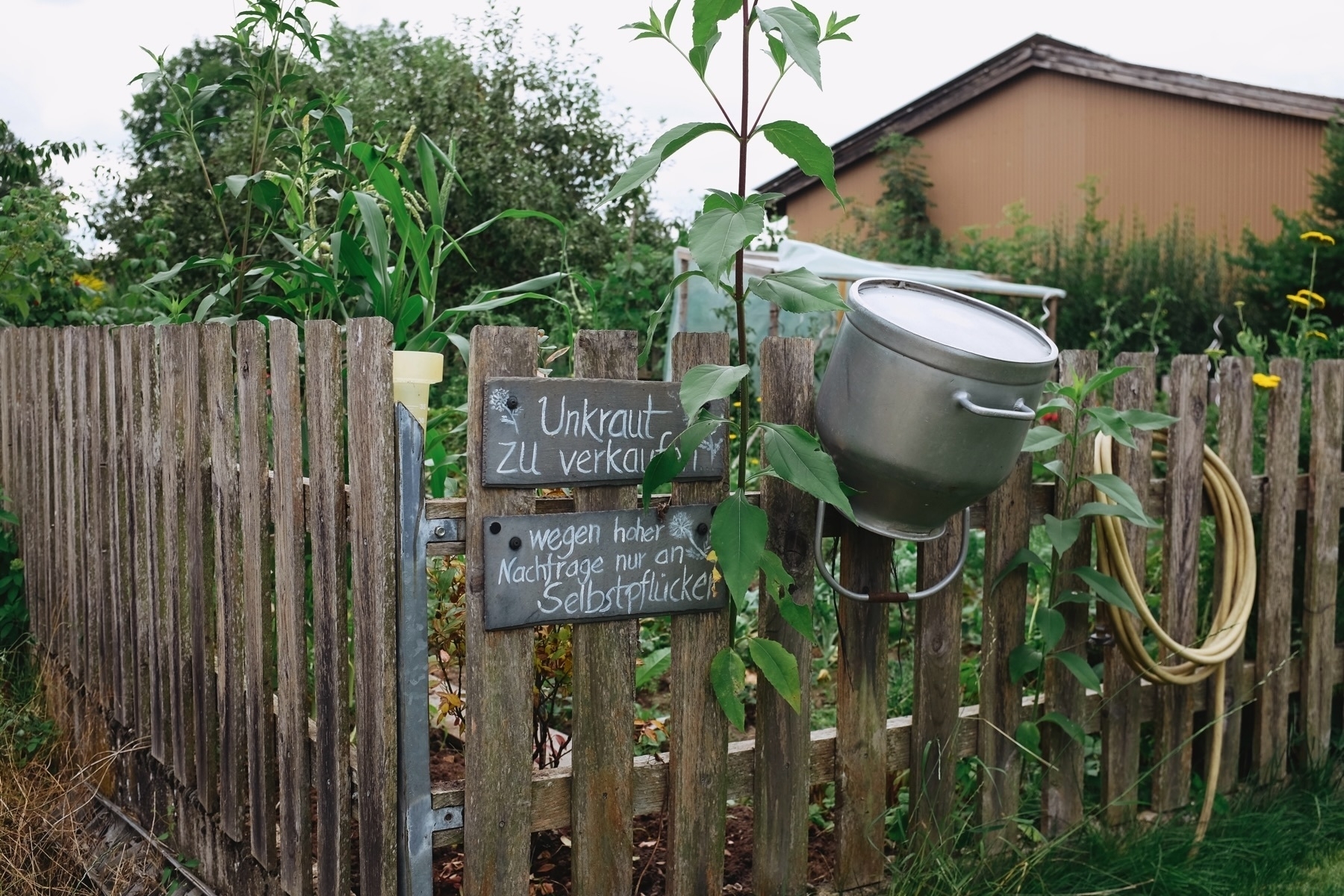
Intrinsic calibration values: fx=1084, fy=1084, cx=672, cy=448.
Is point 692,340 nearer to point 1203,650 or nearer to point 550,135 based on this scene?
point 1203,650

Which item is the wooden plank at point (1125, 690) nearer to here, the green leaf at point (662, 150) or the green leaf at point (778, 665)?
the green leaf at point (778, 665)

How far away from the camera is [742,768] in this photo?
2.25 metres

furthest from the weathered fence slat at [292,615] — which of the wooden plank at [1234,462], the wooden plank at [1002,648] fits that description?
the wooden plank at [1234,462]

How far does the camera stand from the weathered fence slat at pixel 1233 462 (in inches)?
115

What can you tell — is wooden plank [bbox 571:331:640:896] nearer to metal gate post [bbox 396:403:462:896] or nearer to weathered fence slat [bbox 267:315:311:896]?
metal gate post [bbox 396:403:462:896]

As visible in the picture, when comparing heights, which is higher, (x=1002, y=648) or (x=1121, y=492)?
(x=1121, y=492)

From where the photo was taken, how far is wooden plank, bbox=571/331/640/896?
1.99 metres

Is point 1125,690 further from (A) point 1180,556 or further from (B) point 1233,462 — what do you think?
(B) point 1233,462

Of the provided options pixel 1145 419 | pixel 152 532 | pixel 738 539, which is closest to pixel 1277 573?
pixel 1145 419

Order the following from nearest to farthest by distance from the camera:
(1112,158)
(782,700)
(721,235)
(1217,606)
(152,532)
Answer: (721,235) → (782,700) → (152,532) → (1217,606) → (1112,158)

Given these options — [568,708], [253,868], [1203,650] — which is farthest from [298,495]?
[1203,650]

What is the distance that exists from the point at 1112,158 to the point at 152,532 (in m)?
13.4

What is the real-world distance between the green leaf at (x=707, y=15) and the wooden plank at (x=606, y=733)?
1.72ft

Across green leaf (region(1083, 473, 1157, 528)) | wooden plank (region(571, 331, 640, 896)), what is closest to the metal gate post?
wooden plank (region(571, 331, 640, 896))
